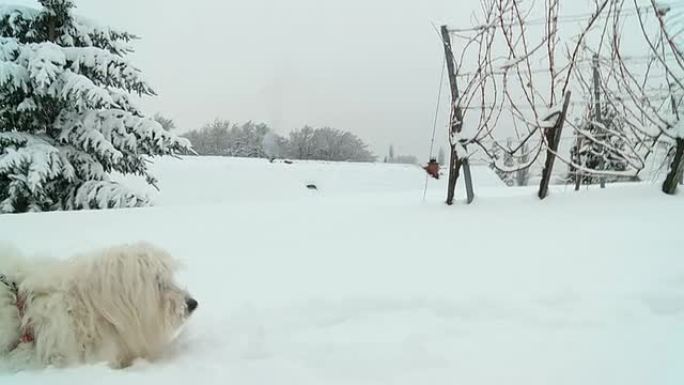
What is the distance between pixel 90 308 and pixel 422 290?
5.23ft

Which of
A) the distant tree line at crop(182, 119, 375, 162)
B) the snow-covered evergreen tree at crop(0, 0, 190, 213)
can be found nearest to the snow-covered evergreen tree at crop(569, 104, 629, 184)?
the snow-covered evergreen tree at crop(0, 0, 190, 213)

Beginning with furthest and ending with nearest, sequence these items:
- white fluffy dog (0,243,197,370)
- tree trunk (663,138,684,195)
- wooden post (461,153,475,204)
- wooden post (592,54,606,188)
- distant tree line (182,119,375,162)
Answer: distant tree line (182,119,375,162) < wooden post (592,54,606,188) < wooden post (461,153,475,204) < tree trunk (663,138,684,195) < white fluffy dog (0,243,197,370)

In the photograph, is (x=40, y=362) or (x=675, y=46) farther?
(x=675, y=46)

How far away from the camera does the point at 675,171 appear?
3758 millimetres

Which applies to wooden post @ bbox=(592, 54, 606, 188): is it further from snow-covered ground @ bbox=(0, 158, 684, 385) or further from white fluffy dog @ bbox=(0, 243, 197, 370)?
white fluffy dog @ bbox=(0, 243, 197, 370)

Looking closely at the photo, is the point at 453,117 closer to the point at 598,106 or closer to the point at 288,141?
the point at 598,106

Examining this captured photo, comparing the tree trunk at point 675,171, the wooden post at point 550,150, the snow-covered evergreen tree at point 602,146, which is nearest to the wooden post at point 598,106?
the snow-covered evergreen tree at point 602,146

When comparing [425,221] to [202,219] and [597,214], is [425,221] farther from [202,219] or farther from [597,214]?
[202,219]

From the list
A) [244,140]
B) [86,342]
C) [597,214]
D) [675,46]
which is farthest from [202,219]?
[244,140]

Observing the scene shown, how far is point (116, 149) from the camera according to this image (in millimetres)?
7832

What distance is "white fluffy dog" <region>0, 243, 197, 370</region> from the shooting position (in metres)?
1.74

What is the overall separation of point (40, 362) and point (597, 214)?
3.81m

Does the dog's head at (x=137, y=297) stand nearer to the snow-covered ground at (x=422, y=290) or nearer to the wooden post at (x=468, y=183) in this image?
the snow-covered ground at (x=422, y=290)

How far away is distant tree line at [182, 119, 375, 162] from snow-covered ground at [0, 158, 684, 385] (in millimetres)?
46473
